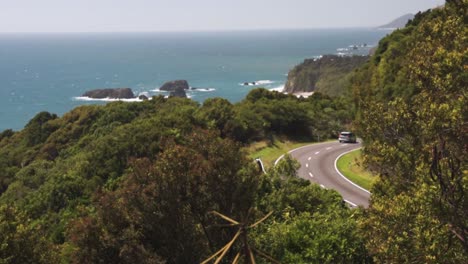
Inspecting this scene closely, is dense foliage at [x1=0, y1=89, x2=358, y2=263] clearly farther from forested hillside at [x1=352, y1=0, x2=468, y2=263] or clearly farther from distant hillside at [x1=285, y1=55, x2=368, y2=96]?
distant hillside at [x1=285, y1=55, x2=368, y2=96]

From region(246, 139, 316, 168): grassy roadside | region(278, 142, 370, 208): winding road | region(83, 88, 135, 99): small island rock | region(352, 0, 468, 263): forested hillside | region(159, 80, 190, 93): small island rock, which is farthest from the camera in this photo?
region(159, 80, 190, 93): small island rock

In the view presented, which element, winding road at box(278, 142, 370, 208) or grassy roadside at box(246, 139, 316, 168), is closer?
winding road at box(278, 142, 370, 208)

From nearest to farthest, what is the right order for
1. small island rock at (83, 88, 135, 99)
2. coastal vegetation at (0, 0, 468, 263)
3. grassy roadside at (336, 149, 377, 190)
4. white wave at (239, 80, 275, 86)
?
coastal vegetation at (0, 0, 468, 263) → grassy roadside at (336, 149, 377, 190) → small island rock at (83, 88, 135, 99) → white wave at (239, 80, 275, 86)

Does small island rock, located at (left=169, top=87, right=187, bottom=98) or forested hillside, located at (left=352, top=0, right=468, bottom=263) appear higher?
forested hillside, located at (left=352, top=0, right=468, bottom=263)

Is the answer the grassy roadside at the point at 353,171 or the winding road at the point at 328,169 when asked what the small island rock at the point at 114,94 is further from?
the grassy roadside at the point at 353,171

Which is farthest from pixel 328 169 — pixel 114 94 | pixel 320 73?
pixel 320 73

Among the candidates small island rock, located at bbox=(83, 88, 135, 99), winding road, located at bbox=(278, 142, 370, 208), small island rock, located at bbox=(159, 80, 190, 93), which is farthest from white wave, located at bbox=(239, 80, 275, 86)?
winding road, located at bbox=(278, 142, 370, 208)

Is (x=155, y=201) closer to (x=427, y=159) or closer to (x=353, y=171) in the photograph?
(x=427, y=159)
